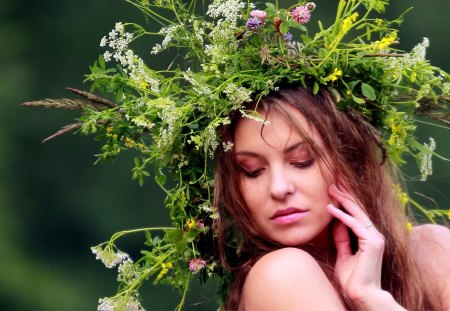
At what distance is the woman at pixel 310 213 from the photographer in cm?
418

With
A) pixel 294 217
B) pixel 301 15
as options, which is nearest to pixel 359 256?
pixel 294 217

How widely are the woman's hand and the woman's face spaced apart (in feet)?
0.20

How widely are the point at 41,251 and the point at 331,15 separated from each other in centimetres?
345

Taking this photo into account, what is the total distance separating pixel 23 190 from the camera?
1309 cm

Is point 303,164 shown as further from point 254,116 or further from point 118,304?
point 118,304

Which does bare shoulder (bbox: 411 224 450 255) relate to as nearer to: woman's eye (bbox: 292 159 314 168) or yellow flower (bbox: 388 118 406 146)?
yellow flower (bbox: 388 118 406 146)

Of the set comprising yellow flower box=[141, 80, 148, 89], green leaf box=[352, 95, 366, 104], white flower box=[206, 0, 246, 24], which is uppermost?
white flower box=[206, 0, 246, 24]

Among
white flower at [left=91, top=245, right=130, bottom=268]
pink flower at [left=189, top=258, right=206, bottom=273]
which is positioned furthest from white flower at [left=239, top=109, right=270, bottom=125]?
white flower at [left=91, top=245, right=130, bottom=268]

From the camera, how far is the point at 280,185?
4.22 metres

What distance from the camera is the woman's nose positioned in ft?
13.8

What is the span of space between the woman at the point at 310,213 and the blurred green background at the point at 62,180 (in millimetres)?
7856

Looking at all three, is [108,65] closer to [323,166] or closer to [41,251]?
[41,251]

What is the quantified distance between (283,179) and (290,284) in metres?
0.33

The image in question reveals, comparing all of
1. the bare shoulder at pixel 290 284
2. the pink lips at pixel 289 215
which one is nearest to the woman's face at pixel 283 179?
the pink lips at pixel 289 215
